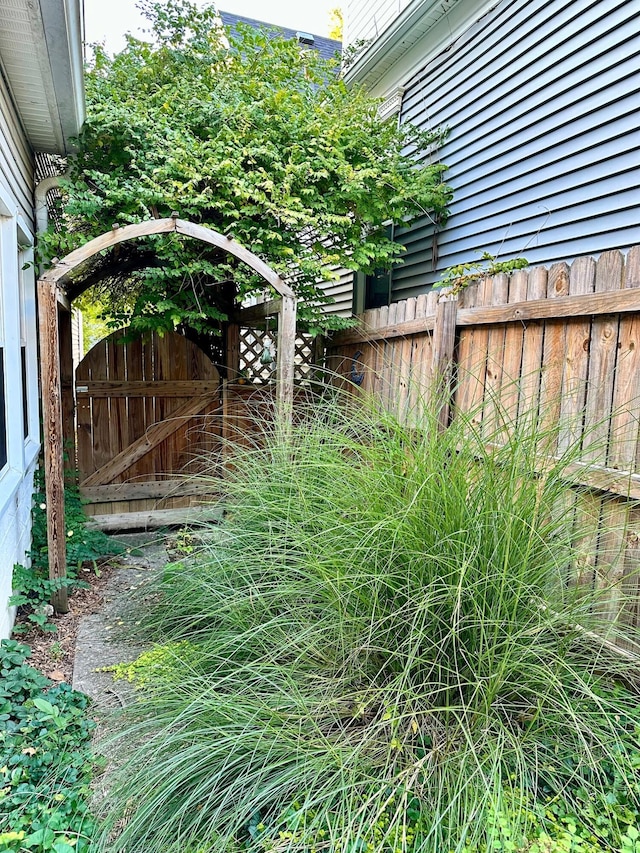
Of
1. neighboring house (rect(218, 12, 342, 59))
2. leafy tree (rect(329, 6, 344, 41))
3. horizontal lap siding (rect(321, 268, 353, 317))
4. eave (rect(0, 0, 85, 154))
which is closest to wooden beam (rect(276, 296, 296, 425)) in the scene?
eave (rect(0, 0, 85, 154))

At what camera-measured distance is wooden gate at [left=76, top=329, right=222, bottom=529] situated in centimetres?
457

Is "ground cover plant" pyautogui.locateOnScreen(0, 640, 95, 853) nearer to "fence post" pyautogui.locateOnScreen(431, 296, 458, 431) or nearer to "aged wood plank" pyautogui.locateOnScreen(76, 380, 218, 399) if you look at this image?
"fence post" pyautogui.locateOnScreen(431, 296, 458, 431)

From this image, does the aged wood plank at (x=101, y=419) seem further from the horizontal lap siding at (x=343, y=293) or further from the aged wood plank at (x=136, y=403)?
the horizontal lap siding at (x=343, y=293)

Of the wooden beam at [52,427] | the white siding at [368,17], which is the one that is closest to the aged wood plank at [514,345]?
the wooden beam at [52,427]

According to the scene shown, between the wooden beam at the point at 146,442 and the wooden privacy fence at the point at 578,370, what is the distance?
2.54m

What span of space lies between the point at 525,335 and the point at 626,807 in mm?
1921

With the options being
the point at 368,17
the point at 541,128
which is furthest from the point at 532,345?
the point at 368,17

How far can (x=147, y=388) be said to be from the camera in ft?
15.6

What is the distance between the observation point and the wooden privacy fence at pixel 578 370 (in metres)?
2.04

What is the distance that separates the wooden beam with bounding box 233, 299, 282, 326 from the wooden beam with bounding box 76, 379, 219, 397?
26.0 inches

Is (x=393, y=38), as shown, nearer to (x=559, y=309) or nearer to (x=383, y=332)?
(x=383, y=332)

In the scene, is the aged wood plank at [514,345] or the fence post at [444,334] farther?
the fence post at [444,334]

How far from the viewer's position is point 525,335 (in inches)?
105

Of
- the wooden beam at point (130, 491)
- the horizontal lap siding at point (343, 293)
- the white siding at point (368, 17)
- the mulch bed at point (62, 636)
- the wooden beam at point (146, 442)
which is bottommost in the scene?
the mulch bed at point (62, 636)
